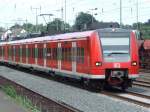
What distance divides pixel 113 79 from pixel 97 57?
115 centimetres

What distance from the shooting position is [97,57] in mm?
21812

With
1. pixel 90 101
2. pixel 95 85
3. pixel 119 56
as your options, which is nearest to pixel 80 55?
pixel 95 85

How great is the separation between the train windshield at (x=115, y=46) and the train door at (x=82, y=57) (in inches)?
37.8

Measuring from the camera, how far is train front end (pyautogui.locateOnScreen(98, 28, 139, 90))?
2186cm

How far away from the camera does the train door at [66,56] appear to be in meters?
26.0

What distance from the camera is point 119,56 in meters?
22.1

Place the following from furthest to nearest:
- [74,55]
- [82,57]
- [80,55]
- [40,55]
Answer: [40,55]
[74,55]
[80,55]
[82,57]

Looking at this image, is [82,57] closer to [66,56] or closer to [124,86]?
[124,86]

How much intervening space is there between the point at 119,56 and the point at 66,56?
5.28 m

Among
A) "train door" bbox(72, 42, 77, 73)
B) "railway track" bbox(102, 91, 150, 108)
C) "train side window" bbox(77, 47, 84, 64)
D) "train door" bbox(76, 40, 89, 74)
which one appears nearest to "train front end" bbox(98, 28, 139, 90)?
"railway track" bbox(102, 91, 150, 108)

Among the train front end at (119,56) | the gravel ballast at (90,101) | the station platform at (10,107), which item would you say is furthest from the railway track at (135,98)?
the station platform at (10,107)

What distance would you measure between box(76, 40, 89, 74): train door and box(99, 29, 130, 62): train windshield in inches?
37.8

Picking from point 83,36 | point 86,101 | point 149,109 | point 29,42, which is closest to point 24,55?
point 29,42

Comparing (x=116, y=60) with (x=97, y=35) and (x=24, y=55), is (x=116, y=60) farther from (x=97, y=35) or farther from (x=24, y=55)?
(x=24, y=55)
